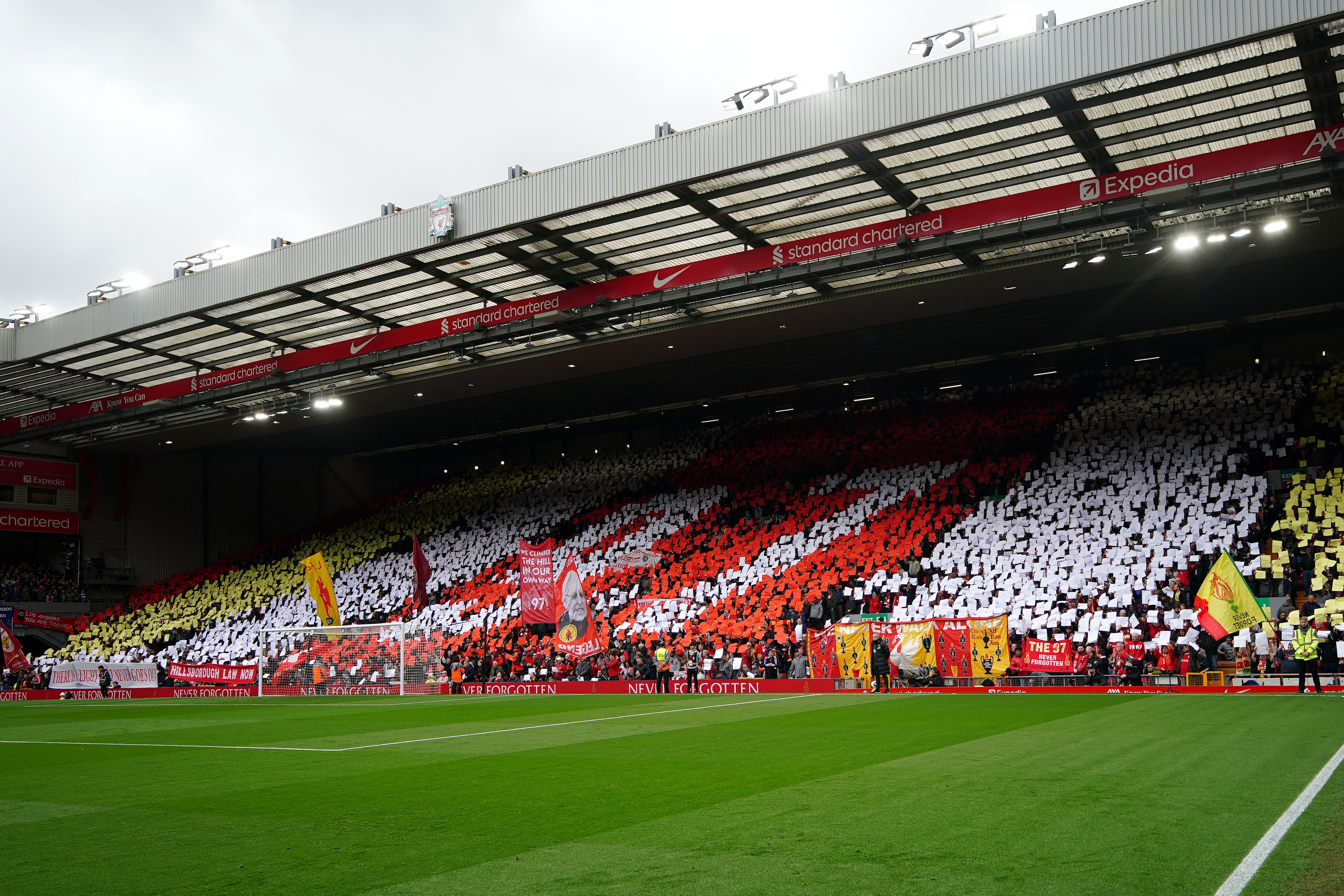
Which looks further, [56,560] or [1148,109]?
[56,560]

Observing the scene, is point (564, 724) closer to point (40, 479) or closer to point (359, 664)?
point (359, 664)

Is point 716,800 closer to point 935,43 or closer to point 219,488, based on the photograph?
point 935,43

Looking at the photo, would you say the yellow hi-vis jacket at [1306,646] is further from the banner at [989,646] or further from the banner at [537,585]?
the banner at [537,585]

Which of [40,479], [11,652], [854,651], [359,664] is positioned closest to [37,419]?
[40,479]

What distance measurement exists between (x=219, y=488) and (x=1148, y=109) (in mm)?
44738

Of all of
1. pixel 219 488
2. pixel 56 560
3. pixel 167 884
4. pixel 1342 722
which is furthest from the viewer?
pixel 219 488

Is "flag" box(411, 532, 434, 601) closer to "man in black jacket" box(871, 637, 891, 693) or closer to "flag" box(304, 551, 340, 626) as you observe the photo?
"flag" box(304, 551, 340, 626)

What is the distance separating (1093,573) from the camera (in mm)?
27188

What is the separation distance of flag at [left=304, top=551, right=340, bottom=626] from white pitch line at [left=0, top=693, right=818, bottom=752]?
16976 mm

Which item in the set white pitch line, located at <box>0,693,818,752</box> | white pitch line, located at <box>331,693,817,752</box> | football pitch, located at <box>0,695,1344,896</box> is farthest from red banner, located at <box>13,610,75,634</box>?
white pitch line, located at <box>331,693,817,752</box>

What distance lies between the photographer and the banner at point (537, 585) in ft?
96.1

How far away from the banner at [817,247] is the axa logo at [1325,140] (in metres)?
0.01

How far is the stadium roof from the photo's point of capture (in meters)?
19.4

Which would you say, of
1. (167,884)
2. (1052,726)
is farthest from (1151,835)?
(1052,726)
